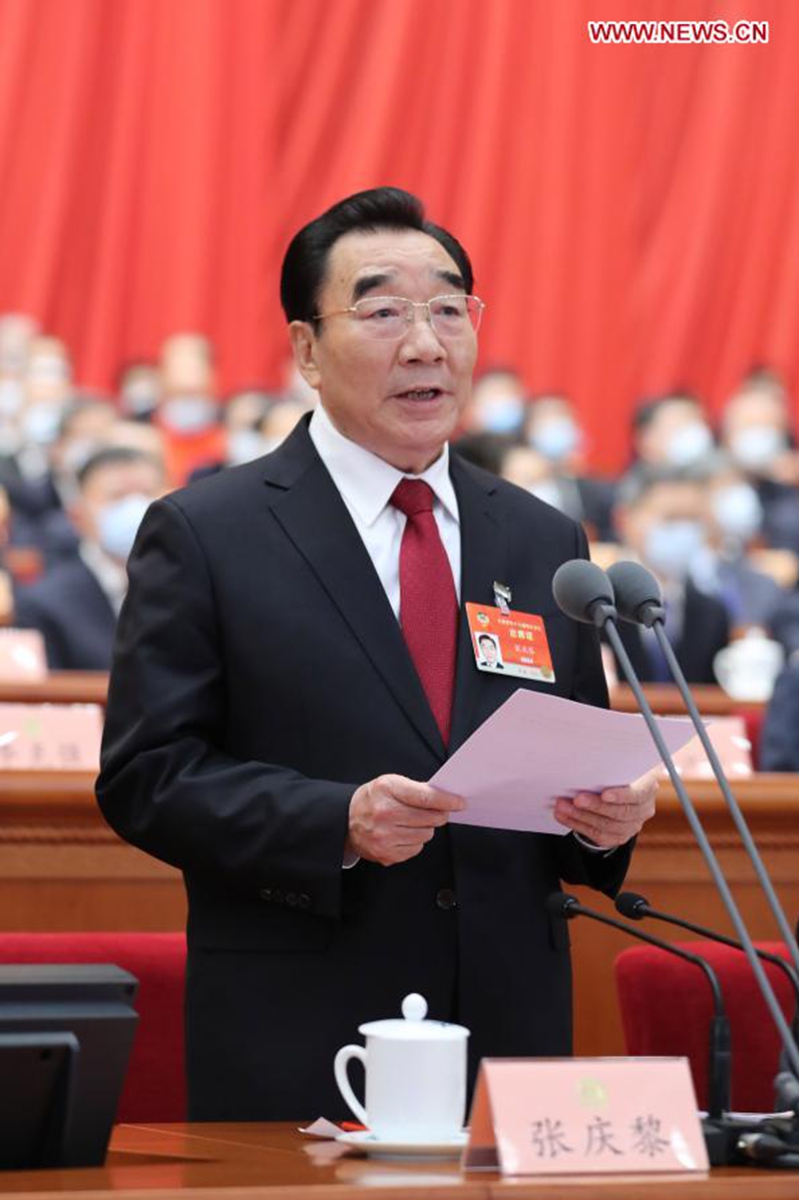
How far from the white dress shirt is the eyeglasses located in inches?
4.1

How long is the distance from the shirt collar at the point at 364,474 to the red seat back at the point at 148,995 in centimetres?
43

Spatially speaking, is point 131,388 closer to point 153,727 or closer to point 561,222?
point 561,222

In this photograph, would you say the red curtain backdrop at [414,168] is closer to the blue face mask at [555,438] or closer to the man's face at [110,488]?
the blue face mask at [555,438]

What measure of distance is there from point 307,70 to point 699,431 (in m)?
2.81

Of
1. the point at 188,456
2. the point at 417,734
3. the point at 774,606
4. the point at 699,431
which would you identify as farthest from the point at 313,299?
the point at 699,431

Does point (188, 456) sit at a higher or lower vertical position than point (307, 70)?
lower

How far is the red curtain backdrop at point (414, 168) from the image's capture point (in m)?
9.95

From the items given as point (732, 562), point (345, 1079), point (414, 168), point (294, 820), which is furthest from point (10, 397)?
point (345, 1079)

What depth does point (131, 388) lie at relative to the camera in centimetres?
943

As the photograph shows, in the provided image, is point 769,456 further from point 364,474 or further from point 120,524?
point 364,474

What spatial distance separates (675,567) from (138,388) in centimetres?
401

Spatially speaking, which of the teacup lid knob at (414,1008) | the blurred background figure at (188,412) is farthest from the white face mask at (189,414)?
the teacup lid knob at (414,1008)

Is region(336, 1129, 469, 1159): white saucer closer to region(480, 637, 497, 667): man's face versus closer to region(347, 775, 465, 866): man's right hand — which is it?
region(347, 775, 465, 866): man's right hand

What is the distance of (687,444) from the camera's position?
30.1 ft
